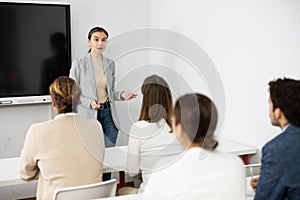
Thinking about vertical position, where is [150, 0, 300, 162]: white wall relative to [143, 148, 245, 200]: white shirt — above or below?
above

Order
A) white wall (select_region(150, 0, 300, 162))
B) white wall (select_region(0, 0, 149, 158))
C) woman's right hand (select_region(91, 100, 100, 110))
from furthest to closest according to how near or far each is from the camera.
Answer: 1. white wall (select_region(0, 0, 149, 158))
2. woman's right hand (select_region(91, 100, 100, 110))
3. white wall (select_region(150, 0, 300, 162))

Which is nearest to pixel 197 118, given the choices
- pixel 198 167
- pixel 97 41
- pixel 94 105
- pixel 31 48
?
pixel 198 167

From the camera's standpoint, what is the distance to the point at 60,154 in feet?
6.91

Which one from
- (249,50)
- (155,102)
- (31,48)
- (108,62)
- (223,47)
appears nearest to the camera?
(155,102)

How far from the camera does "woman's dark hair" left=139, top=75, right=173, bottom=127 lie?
228 cm

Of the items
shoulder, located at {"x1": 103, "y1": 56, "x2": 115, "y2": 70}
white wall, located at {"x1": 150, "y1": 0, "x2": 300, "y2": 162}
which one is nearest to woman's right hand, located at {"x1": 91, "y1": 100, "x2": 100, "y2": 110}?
shoulder, located at {"x1": 103, "y1": 56, "x2": 115, "y2": 70}

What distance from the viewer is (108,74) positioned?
12.0ft

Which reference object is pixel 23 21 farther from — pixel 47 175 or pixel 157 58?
pixel 47 175

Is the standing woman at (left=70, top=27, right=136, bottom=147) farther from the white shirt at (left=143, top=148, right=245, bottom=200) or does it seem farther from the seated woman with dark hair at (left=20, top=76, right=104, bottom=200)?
the white shirt at (left=143, top=148, right=245, bottom=200)

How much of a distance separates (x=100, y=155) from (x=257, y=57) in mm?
1439

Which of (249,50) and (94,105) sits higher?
(249,50)

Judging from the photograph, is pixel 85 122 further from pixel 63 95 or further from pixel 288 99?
pixel 288 99

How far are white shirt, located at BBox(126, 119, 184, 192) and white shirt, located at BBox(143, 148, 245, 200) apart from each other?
754 millimetres

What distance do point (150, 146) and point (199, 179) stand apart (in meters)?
0.94
